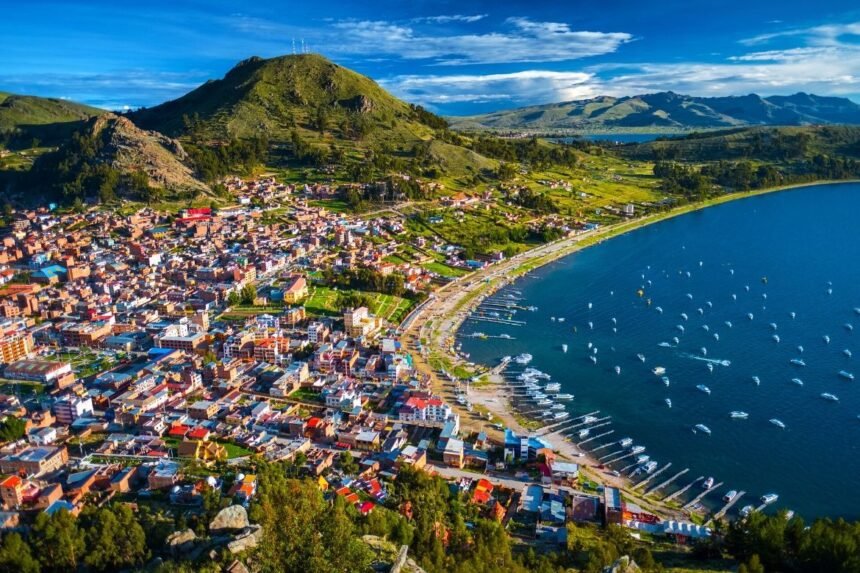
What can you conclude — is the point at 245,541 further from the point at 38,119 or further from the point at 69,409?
the point at 38,119

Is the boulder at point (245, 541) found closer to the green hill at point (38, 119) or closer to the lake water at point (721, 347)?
the lake water at point (721, 347)

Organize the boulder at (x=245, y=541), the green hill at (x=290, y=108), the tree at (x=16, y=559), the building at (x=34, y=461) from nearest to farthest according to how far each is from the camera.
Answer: the boulder at (x=245, y=541) → the tree at (x=16, y=559) → the building at (x=34, y=461) → the green hill at (x=290, y=108)

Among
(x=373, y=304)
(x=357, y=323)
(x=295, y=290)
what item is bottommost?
(x=357, y=323)

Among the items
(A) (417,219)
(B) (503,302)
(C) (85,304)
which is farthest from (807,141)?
(C) (85,304)

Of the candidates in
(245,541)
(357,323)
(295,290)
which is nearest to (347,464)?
(245,541)

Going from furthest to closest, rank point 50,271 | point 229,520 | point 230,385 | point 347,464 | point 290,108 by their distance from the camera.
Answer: point 290,108 < point 50,271 < point 230,385 < point 347,464 < point 229,520

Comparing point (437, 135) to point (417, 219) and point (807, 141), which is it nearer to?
point (417, 219)

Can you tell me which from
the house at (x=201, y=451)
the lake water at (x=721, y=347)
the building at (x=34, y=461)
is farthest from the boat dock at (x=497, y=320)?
the building at (x=34, y=461)
